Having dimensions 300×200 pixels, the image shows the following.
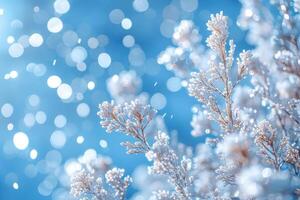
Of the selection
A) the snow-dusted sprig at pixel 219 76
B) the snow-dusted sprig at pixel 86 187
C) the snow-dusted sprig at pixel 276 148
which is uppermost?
the snow-dusted sprig at pixel 219 76

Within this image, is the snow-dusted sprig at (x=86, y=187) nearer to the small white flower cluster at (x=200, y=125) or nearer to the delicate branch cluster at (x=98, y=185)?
the delicate branch cluster at (x=98, y=185)

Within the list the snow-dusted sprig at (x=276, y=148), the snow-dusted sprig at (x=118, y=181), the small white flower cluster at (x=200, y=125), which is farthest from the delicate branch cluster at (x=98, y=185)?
the snow-dusted sprig at (x=276, y=148)

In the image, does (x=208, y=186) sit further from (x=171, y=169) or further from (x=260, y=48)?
(x=260, y=48)

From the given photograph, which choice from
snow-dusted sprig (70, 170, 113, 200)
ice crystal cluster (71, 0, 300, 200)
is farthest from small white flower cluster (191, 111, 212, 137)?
snow-dusted sprig (70, 170, 113, 200)

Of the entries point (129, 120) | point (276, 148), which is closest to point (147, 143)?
point (129, 120)

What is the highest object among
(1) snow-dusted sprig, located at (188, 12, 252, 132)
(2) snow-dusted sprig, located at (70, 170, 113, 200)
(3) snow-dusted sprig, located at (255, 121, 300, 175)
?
(1) snow-dusted sprig, located at (188, 12, 252, 132)

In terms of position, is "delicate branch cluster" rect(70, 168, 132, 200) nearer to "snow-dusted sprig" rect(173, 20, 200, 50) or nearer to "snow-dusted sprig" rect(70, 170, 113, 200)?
"snow-dusted sprig" rect(70, 170, 113, 200)
